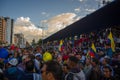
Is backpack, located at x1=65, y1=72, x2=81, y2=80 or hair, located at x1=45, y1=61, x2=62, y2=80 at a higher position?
hair, located at x1=45, y1=61, x2=62, y2=80

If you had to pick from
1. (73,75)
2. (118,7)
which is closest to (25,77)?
(73,75)

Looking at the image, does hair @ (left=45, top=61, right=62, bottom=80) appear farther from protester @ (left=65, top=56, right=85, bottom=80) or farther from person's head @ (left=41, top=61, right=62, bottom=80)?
protester @ (left=65, top=56, right=85, bottom=80)

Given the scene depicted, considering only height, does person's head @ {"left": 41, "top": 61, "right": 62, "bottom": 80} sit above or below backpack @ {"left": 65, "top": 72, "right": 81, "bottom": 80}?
above

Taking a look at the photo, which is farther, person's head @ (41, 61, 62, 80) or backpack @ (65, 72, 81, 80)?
backpack @ (65, 72, 81, 80)

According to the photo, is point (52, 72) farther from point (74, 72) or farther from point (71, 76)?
point (74, 72)

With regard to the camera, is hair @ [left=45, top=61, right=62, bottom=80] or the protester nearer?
hair @ [left=45, top=61, right=62, bottom=80]

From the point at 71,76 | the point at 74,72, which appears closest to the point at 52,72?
the point at 71,76

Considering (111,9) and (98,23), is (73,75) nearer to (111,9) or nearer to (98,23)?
(111,9)

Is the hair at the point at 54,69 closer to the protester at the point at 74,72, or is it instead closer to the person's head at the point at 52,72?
the person's head at the point at 52,72

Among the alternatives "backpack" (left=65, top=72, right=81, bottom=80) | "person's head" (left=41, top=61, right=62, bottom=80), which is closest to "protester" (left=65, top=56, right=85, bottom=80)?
"backpack" (left=65, top=72, right=81, bottom=80)

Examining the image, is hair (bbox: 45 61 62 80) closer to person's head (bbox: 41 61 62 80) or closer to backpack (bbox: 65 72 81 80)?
person's head (bbox: 41 61 62 80)

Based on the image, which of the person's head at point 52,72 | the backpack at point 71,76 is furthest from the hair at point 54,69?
the backpack at point 71,76

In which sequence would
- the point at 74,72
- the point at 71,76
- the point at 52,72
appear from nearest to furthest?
the point at 52,72 < the point at 71,76 < the point at 74,72

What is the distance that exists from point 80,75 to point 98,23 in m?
11.6
